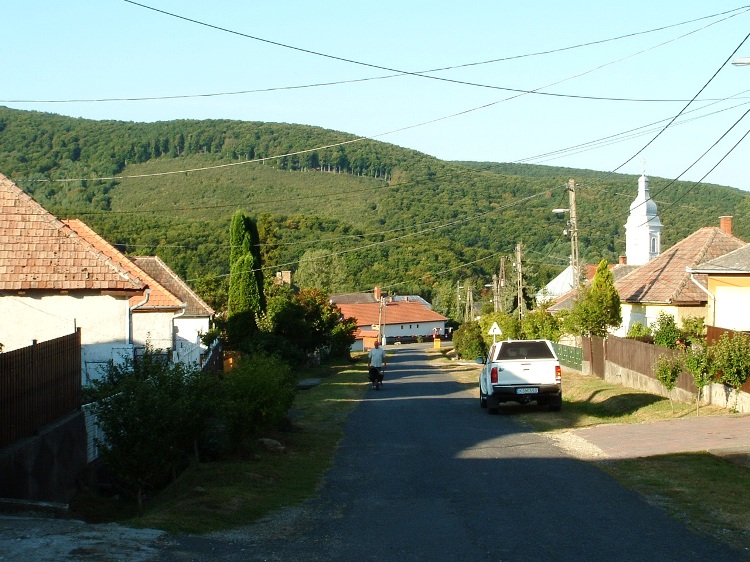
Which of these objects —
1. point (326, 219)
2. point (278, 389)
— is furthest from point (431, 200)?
point (278, 389)

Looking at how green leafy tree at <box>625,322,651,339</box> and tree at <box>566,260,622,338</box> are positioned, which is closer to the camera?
tree at <box>566,260,622,338</box>

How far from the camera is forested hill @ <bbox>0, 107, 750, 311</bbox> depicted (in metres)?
71.1

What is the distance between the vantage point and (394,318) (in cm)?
11894

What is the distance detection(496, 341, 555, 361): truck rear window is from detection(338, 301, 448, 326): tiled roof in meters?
88.8

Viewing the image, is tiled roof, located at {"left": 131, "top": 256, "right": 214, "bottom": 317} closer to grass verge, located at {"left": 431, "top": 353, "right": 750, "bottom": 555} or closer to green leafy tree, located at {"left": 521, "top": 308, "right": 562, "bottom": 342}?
green leafy tree, located at {"left": 521, "top": 308, "right": 562, "bottom": 342}

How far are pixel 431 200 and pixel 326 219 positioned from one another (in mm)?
14127

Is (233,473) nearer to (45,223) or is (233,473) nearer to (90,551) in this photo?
(90,551)

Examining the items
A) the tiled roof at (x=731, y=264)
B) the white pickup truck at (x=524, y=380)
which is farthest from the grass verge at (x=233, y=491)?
the tiled roof at (x=731, y=264)

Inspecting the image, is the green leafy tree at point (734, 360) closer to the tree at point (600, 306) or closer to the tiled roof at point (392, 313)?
the tree at point (600, 306)

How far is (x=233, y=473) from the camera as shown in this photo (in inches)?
459

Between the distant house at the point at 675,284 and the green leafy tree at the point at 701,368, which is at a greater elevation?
the distant house at the point at 675,284

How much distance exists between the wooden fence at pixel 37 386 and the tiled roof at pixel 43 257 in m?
4.32

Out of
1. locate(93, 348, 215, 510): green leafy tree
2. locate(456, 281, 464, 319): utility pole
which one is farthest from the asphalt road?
locate(456, 281, 464, 319): utility pole

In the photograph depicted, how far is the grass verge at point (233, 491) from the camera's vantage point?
9.02 m
